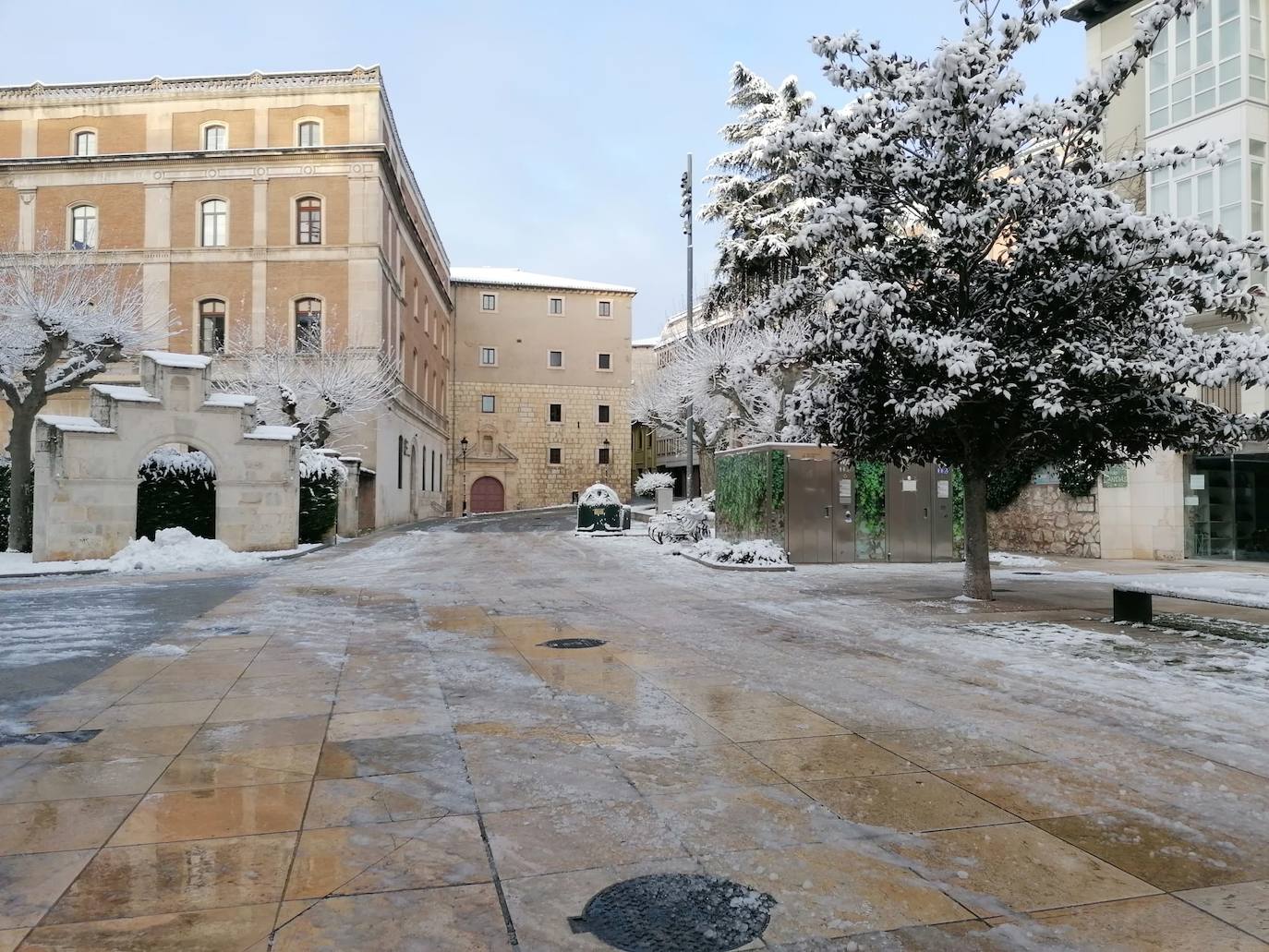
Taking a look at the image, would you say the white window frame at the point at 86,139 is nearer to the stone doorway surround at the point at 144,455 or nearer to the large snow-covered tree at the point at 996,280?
the stone doorway surround at the point at 144,455

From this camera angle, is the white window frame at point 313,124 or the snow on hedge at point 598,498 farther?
the white window frame at point 313,124

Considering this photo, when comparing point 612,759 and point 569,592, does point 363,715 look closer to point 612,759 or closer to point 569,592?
point 612,759

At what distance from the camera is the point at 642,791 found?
4.12 m

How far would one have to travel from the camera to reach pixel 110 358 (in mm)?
20750

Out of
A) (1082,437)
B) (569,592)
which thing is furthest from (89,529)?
(1082,437)

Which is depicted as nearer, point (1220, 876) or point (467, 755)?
point (1220, 876)

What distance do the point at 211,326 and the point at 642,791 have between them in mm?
35084

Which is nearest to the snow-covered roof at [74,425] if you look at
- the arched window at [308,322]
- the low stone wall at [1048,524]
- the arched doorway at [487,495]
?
the arched window at [308,322]

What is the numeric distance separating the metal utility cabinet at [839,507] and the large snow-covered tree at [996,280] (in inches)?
225

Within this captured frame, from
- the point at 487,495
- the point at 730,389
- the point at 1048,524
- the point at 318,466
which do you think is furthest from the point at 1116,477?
the point at 487,495

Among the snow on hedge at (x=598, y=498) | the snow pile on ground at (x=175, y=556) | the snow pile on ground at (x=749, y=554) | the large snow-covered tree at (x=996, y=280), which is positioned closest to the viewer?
the large snow-covered tree at (x=996, y=280)

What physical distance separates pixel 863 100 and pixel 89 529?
16.4 m

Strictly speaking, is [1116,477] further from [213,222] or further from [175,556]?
[213,222]

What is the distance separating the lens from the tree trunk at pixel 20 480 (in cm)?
1903
